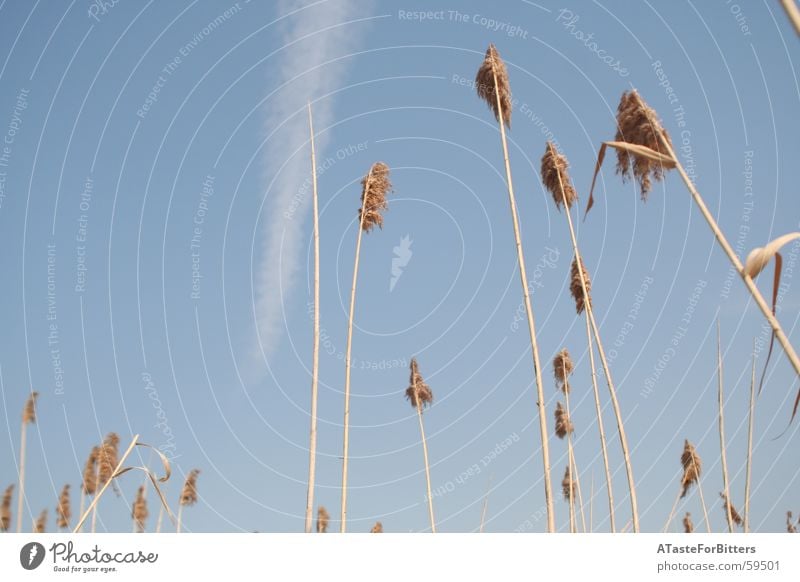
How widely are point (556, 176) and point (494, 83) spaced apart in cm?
595

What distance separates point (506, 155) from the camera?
18500 millimetres

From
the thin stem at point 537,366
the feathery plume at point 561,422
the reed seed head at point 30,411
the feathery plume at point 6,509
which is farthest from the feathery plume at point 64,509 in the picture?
the thin stem at point 537,366

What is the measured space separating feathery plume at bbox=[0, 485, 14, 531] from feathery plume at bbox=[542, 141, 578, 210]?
127ft

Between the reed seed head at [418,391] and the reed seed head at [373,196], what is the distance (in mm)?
19353

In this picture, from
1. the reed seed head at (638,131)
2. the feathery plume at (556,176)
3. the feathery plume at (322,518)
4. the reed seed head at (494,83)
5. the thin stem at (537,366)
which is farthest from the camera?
the feathery plume at (322,518)

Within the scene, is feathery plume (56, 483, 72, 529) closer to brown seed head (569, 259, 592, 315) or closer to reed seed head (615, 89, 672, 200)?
brown seed head (569, 259, 592, 315)

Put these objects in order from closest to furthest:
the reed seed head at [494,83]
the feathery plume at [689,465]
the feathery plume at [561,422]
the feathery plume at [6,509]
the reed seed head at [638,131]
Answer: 1. the reed seed head at [638,131]
2. the reed seed head at [494,83]
3. the feathery plume at [689,465]
4. the feathery plume at [561,422]
5. the feathery plume at [6,509]

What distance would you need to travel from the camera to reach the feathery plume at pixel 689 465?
3562cm

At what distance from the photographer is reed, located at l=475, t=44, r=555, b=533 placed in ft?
51.4

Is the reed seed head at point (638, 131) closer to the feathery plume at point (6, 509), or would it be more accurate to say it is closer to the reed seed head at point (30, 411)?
the reed seed head at point (30, 411)

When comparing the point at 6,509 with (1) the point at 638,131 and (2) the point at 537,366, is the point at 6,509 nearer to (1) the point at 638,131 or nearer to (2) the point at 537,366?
(2) the point at 537,366
